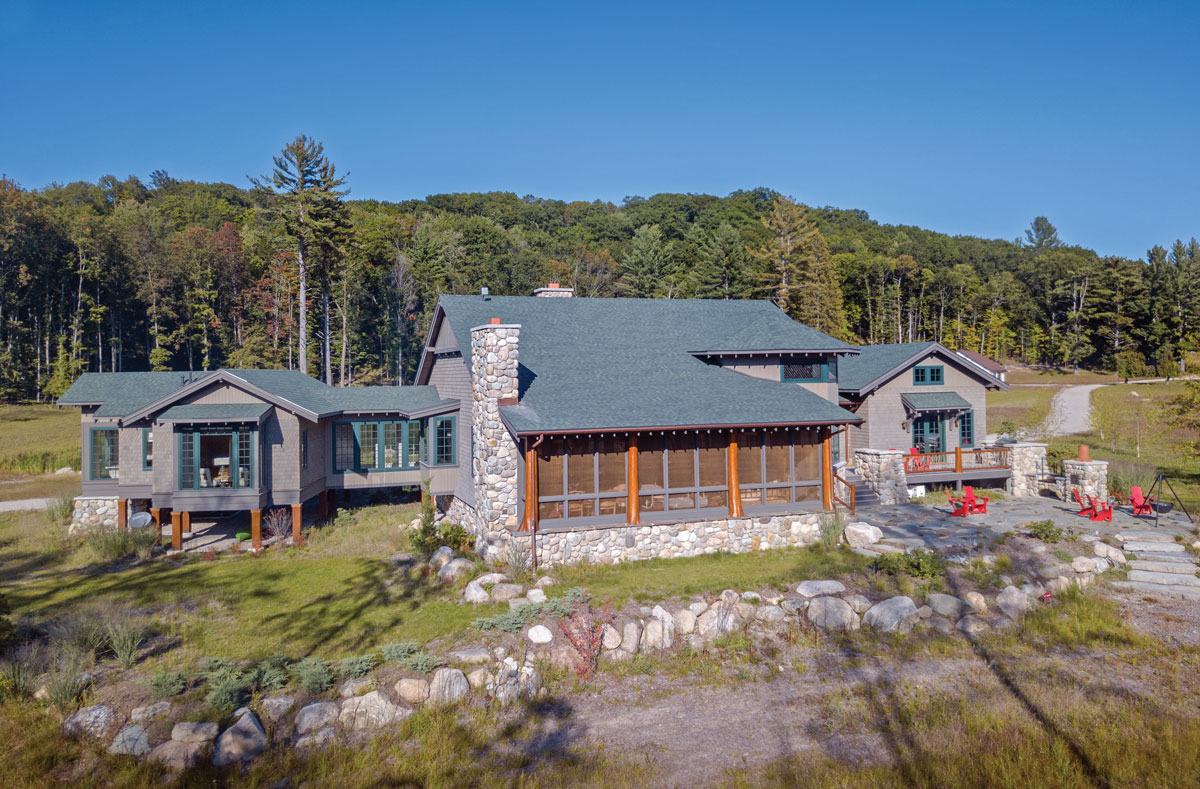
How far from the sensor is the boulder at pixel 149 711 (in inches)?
376

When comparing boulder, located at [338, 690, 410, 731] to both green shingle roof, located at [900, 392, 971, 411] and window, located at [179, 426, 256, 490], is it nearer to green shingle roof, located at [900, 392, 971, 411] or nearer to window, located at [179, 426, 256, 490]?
window, located at [179, 426, 256, 490]

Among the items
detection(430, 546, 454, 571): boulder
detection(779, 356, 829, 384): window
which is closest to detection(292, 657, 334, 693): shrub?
detection(430, 546, 454, 571): boulder

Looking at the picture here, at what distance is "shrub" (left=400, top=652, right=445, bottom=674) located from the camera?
35.4 ft

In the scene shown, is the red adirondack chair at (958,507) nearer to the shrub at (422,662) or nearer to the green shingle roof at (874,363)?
the green shingle roof at (874,363)

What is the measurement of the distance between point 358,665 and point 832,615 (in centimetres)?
898

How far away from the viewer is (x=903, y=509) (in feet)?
67.1

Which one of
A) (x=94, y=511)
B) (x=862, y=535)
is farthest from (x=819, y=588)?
(x=94, y=511)

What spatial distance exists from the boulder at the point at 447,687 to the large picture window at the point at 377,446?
457 inches

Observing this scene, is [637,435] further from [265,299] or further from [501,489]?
[265,299]

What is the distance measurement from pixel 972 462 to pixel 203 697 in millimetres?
23560

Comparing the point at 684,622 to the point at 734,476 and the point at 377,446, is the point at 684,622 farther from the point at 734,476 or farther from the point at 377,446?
the point at 377,446

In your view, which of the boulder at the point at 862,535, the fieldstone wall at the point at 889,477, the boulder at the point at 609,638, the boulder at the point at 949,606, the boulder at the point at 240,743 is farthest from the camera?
the fieldstone wall at the point at 889,477

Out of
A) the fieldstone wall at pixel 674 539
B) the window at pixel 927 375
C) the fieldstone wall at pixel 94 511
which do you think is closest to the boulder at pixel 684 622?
the fieldstone wall at pixel 674 539

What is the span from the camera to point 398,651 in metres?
11.4
